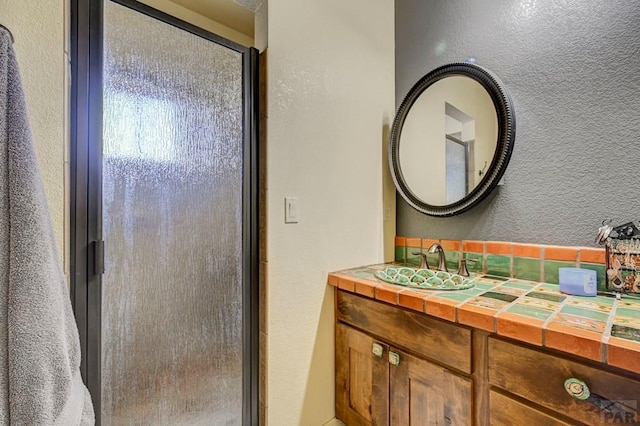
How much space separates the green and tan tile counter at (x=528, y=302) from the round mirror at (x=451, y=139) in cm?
28

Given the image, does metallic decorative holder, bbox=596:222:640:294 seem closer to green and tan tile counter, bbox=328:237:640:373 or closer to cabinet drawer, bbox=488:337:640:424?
green and tan tile counter, bbox=328:237:640:373

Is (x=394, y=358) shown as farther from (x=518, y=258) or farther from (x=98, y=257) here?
(x=98, y=257)

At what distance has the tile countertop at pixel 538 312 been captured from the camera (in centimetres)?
76

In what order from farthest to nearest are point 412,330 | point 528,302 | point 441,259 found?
1. point 441,259
2. point 412,330
3. point 528,302

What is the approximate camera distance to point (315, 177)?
1499 mm

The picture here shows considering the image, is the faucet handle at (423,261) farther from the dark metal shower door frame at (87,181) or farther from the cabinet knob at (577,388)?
the dark metal shower door frame at (87,181)

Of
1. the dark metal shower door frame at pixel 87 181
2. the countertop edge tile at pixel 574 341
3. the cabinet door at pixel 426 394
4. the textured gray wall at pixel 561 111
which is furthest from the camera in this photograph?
the textured gray wall at pixel 561 111

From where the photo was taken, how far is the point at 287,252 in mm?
1405

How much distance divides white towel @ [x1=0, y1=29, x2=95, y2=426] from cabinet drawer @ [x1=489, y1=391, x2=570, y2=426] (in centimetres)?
116

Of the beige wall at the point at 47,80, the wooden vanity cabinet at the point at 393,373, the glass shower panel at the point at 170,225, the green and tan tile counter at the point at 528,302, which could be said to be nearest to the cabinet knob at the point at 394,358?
the wooden vanity cabinet at the point at 393,373

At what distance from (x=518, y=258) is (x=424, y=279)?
436 millimetres

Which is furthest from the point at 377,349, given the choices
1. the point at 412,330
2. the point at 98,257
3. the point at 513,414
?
the point at 98,257

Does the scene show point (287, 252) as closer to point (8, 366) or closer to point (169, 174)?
point (169, 174)

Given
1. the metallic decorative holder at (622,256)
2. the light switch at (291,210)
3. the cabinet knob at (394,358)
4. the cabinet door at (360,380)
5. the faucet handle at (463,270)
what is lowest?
the cabinet door at (360,380)
